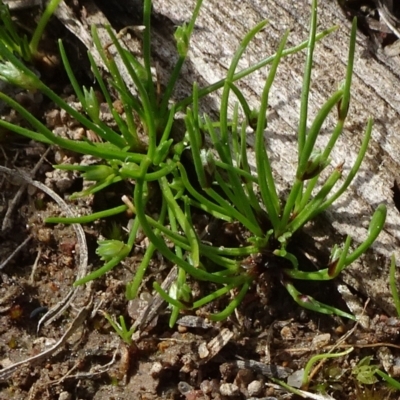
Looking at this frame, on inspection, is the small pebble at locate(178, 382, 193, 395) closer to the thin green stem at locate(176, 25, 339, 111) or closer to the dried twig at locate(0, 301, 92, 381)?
the dried twig at locate(0, 301, 92, 381)

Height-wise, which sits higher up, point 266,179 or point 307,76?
point 307,76

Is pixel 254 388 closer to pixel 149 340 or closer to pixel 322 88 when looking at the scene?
pixel 149 340

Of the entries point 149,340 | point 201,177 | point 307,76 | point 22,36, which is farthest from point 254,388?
point 22,36

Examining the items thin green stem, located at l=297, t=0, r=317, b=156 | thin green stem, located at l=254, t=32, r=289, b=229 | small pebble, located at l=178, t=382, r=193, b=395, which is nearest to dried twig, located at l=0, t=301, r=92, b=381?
small pebble, located at l=178, t=382, r=193, b=395

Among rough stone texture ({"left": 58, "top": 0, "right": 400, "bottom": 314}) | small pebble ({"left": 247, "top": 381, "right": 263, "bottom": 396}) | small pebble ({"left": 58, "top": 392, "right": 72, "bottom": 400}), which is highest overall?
rough stone texture ({"left": 58, "top": 0, "right": 400, "bottom": 314})

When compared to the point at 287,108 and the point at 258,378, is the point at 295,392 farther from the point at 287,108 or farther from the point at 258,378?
the point at 287,108

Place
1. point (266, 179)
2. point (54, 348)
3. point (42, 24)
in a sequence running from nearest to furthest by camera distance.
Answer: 1. point (266, 179)
2. point (54, 348)
3. point (42, 24)

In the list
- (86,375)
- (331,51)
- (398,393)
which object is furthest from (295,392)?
(331,51)

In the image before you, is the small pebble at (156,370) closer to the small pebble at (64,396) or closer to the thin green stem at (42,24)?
the small pebble at (64,396)
